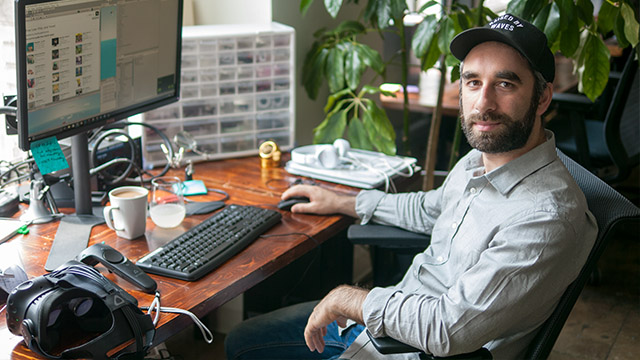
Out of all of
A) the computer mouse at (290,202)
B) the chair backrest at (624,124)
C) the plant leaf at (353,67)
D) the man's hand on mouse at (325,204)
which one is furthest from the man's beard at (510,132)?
the chair backrest at (624,124)

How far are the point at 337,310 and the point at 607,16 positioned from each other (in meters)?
1.41

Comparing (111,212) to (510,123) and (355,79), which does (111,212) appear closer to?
(510,123)

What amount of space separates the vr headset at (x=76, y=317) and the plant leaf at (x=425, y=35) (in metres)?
1.44

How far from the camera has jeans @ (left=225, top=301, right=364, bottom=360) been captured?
5.55 feet

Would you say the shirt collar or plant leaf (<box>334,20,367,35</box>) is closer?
the shirt collar

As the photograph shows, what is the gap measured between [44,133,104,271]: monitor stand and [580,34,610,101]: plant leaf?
5.12 ft

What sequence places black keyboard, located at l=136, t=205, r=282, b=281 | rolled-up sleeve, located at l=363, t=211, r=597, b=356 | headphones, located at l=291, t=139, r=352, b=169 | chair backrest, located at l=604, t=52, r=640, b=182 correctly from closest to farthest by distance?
rolled-up sleeve, located at l=363, t=211, r=597, b=356 → black keyboard, located at l=136, t=205, r=282, b=281 → headphones, located at l=291, t=139, r=352, b=169 → chair backrest, located at l=604, t=52, r=640, b=182

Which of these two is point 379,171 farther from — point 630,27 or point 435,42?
point 630,27

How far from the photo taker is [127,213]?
63.4 inches

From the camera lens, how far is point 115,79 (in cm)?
173

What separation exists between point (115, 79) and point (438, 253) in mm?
925

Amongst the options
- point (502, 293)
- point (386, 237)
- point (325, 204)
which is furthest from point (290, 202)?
point (502, 293)

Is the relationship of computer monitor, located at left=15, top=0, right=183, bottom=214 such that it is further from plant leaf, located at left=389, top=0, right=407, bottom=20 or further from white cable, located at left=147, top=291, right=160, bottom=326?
plant leaf, located at left=389, top=0, right=407, bottom=20

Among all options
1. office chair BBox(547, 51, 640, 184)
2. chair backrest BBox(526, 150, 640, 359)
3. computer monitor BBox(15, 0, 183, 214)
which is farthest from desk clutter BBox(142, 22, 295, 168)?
office chair BBox(547, 51, 640, 184)
